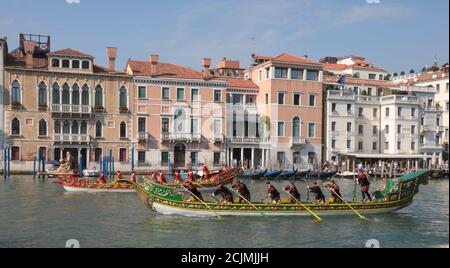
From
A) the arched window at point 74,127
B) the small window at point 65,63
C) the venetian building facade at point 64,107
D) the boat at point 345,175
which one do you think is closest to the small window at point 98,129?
the venetian building facade at point 64,107

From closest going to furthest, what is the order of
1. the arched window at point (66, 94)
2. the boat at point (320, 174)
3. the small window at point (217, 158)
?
the arched window at point (66, 94) → the boat at point (320, 174) → the small window at point (217, 158)

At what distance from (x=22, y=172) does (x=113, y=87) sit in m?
5.71

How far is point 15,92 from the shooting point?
22203 mm

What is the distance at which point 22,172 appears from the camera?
76.3 feet

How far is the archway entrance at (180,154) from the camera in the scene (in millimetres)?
26859

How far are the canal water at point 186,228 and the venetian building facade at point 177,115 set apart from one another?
12.1 metres

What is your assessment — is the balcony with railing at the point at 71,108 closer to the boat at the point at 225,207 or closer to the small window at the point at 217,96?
the small window at the point at 217,96

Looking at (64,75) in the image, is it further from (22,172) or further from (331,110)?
(331,110)

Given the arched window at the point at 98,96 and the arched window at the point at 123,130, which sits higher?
the arched window at the point at 98,96

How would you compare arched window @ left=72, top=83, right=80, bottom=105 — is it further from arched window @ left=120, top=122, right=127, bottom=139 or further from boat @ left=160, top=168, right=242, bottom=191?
boat @ left=160, top=168, right=242, bottom=191

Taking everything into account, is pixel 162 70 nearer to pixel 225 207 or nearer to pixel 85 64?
pixel 85 64

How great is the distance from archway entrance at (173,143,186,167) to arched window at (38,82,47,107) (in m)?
6.76

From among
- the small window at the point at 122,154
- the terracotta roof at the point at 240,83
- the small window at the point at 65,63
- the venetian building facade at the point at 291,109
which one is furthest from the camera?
the terracotta roof at the point at 240,83
